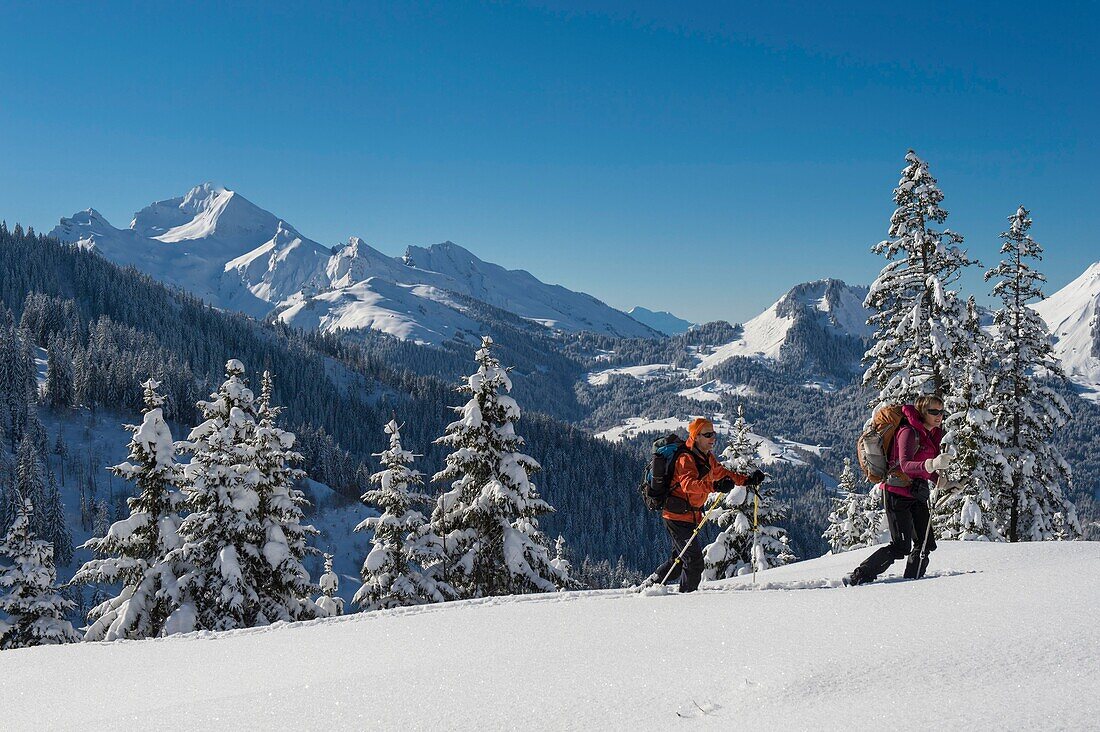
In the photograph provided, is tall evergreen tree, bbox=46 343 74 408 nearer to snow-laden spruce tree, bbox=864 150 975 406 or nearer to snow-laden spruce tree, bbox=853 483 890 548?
snow-laden spruce tree, bbox=853 483 890 548

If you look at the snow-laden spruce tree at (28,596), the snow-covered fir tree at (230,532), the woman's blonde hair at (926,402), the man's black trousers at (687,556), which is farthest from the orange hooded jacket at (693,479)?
the snow-laden spruce tree at (28,596)

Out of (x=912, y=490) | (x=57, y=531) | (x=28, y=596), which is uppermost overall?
(x=912, y=490)

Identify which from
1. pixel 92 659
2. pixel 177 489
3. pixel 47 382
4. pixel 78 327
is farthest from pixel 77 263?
pixel 92 659

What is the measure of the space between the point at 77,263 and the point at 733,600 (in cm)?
24935

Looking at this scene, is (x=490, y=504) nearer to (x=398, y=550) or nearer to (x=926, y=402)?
(x=398, y=550)

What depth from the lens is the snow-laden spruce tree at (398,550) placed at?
19.8 meters

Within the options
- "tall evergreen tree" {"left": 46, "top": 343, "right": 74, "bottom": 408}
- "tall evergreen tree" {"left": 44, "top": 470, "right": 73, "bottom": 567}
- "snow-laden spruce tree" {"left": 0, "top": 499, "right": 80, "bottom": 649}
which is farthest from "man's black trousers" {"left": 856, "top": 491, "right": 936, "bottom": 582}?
"tall evergreen tree" {"left": 46, "top": 343, "right": 74, "bottom": 408}

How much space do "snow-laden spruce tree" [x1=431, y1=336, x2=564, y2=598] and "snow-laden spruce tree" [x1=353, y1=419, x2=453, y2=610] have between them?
3.27 feet

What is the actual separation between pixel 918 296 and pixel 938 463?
44.2 ft

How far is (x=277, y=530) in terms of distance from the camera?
699 inches

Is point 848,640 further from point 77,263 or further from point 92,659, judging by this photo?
point 77,263

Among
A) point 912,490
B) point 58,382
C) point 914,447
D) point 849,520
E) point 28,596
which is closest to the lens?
point 914,447

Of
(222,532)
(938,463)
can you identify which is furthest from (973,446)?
(222,532)

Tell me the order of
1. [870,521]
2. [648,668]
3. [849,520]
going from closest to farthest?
[648,668] < [870,521] < [849,520]
